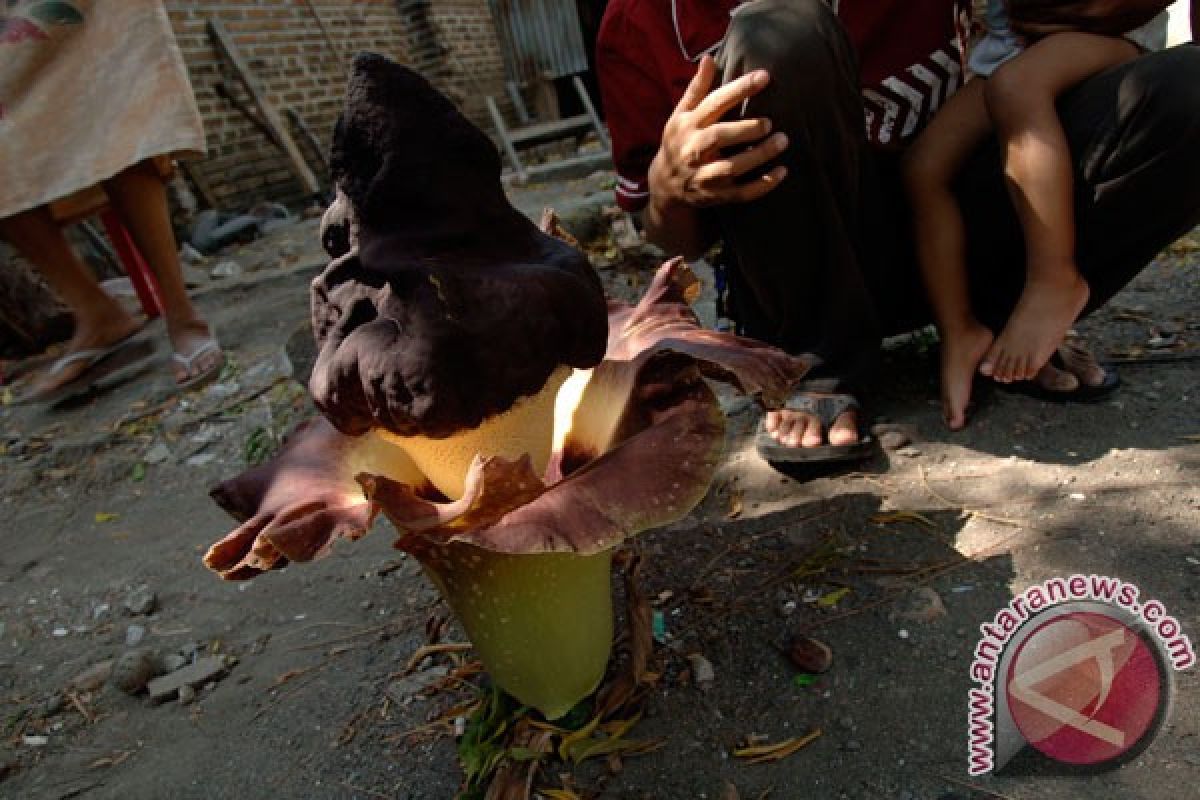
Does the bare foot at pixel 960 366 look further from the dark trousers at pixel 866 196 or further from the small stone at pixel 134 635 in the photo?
the small stone at pixel 134 635

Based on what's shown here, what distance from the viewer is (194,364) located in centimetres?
304

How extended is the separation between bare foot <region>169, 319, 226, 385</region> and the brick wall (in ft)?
11.3

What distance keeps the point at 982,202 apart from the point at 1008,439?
0.53 m

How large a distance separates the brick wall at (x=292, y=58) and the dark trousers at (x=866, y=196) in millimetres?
5704

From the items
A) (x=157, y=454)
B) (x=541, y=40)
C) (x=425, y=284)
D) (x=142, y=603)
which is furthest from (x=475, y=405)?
(x=541, y=40)

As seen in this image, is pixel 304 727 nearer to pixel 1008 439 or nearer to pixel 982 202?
pixel 1008 439

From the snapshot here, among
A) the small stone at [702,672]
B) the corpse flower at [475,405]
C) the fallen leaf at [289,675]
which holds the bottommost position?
the fallen leaf at [289,675]

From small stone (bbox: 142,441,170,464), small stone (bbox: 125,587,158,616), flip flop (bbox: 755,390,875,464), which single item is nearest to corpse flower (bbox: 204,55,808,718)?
flip flop (bbox: 755,390,875,464)

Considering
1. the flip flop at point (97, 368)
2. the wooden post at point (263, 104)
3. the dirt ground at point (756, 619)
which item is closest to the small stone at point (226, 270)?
the flip flop at point (97, 368)

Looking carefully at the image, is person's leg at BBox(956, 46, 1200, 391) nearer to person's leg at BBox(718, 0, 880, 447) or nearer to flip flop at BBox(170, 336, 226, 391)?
person's leg at BBox(718, 0, 880, 447)

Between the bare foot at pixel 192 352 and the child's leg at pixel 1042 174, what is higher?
the child's leg at pixel 1042 174

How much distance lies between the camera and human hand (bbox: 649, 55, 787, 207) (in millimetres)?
1390

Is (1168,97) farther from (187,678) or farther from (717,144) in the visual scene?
(187,678)

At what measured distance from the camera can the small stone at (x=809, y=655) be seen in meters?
1.11
